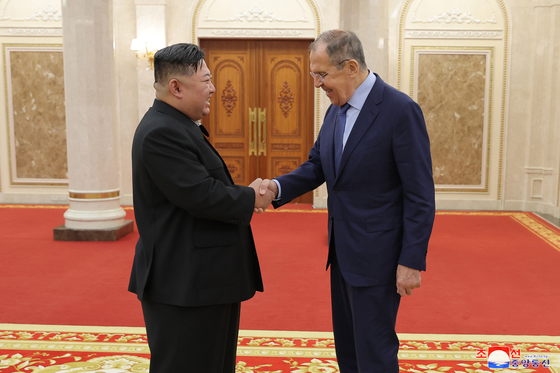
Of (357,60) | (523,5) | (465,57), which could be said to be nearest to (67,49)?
(357,60)

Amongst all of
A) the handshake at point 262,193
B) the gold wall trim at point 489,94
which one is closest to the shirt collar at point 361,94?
the handshake at point 262,193

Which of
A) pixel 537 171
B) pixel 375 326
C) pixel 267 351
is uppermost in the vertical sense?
pixel 537 171

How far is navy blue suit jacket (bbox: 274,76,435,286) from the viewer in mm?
1918

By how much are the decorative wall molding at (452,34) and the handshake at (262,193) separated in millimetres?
6330

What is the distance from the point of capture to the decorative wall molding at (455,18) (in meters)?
7.76

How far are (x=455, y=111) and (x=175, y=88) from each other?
22.8 feet

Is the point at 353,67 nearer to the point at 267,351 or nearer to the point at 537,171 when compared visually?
the point at 267,351

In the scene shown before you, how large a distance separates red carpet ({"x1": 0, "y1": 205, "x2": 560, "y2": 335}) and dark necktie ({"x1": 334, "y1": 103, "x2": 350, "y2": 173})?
5.46 feet

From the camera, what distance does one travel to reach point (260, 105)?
8383 millimetres

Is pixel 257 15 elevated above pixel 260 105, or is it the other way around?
pixel 257 15

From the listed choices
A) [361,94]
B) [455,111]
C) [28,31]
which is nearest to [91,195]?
[28,31]

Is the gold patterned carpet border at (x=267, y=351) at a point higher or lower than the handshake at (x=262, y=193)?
lower

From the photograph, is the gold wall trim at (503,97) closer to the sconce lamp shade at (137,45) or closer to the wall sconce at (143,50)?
the wall sconce at (143,50)

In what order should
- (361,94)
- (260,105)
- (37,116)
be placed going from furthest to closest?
(260,105) → (37,116) → (361,94)
